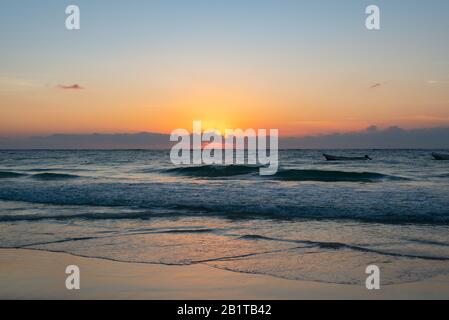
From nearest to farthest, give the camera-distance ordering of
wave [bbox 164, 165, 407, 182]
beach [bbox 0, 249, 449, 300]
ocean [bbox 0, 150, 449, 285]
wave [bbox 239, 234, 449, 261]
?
beach [bbox 0, 249, 449, 300] < ocean [bbox 0, 150, 449, 285] < wave [bbox 239, 234, 449, 261] < wave [bbox 164, 165, 407, 182]

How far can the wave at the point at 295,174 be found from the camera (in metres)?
28.9

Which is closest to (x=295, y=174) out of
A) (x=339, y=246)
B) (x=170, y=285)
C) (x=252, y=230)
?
(x=252, y=230)

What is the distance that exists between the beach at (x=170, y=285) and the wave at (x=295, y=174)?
72.9 feet

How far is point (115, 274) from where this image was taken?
6.64 m

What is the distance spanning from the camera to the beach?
564 centimetres

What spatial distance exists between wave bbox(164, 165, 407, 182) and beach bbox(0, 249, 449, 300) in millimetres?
22217

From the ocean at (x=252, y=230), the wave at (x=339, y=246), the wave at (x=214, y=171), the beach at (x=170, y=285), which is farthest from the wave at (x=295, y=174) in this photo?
the beach at (x=170, y=285)

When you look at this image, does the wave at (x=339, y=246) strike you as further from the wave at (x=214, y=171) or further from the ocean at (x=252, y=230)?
the wave at (x=214, y=171)

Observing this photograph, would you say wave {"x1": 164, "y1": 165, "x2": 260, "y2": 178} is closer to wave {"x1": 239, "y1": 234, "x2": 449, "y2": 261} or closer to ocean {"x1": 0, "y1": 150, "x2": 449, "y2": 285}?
ocean {"x1": 0, "y1": 150, "x2": 449, "y2": 285}

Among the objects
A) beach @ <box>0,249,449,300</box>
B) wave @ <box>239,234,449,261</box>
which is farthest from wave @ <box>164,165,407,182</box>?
beach @ <box>0,249,449,300</box>

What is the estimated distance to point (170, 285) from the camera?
6.09 meters
